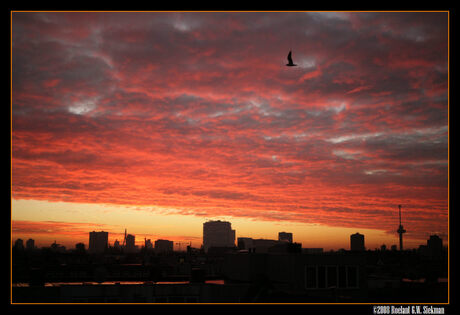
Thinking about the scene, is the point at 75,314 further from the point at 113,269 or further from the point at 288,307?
the point at 113,269

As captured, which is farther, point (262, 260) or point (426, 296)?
point (262, 260)

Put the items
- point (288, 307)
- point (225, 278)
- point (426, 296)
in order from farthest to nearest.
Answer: point (225, 278) → point (426, 296) → point (288, 307)

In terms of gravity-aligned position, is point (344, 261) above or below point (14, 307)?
below

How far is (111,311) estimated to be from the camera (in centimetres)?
1332

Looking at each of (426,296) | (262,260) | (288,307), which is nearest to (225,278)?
(262,260)
